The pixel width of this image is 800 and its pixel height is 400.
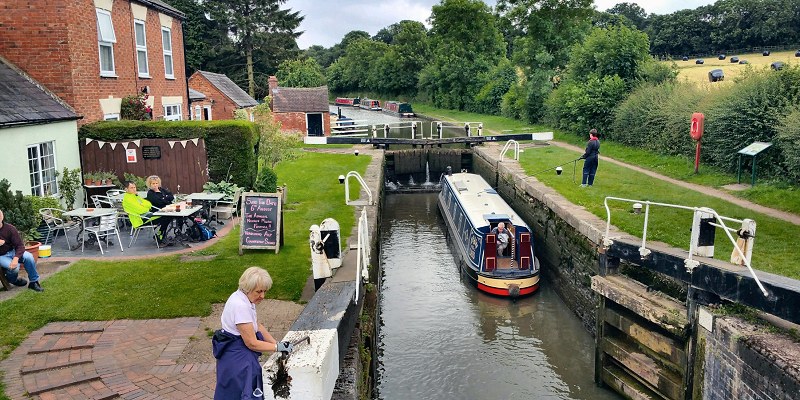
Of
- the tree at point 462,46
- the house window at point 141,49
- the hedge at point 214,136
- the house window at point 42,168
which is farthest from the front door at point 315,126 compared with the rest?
the tree at point 462,46

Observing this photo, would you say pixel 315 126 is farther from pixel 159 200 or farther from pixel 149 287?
pixel 149 287

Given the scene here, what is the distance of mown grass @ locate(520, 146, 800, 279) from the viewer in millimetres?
9352

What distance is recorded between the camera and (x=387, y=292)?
44.8 ft

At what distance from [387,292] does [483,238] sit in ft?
8.25

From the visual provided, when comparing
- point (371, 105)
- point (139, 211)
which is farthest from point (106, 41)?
point (371, 105)

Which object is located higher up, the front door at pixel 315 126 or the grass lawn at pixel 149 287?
the front door at pixel 315 126

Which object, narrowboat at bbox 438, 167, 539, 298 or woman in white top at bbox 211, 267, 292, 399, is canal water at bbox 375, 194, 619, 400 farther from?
woman in white top at bbox 211, 267, 292, 399

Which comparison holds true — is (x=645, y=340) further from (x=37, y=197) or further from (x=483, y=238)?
(x=37, y=197)

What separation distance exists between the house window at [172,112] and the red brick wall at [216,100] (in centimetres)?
884

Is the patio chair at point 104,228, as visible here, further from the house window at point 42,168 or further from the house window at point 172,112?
the house window at point 172,112

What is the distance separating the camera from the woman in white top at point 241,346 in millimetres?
4207

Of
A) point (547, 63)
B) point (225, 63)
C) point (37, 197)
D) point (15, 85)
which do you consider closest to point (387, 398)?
point (37, 197)

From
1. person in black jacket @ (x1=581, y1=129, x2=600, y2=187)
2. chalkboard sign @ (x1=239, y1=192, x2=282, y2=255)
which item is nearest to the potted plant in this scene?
chalkboard sign @ (x1=239, y1=192, x2=282, y2=255)

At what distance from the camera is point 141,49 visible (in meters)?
16.8
